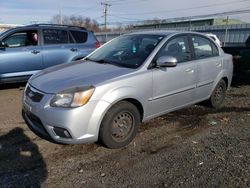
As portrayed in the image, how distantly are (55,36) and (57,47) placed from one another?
38 cm

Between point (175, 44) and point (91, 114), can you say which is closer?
point (91, 114)

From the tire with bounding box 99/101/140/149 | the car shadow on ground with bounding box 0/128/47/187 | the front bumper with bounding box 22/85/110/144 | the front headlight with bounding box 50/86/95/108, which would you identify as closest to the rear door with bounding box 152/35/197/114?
the tire with bounding box 99/101/140/149

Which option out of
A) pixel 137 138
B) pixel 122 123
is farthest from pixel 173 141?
pixel 122 123

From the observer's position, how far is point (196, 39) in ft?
19.4

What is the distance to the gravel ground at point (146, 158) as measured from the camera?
12.0ft

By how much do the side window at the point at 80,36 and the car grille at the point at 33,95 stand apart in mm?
4863

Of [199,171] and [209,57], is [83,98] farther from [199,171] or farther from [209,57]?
[209,57]

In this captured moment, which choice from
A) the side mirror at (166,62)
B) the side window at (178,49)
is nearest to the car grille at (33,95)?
the side mirror at (166,62)

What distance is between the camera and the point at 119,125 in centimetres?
450

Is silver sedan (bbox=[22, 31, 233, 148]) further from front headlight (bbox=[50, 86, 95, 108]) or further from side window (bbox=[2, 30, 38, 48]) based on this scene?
side window (bbox=[2, 30, 38, 48])

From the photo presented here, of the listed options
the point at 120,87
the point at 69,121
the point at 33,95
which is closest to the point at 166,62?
the point at 120,87

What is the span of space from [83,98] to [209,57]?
122 inches

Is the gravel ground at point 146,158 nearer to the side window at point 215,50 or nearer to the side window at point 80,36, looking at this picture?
the side window at point 215,50

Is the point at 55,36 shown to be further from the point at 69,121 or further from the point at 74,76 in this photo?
the point at 69,121
